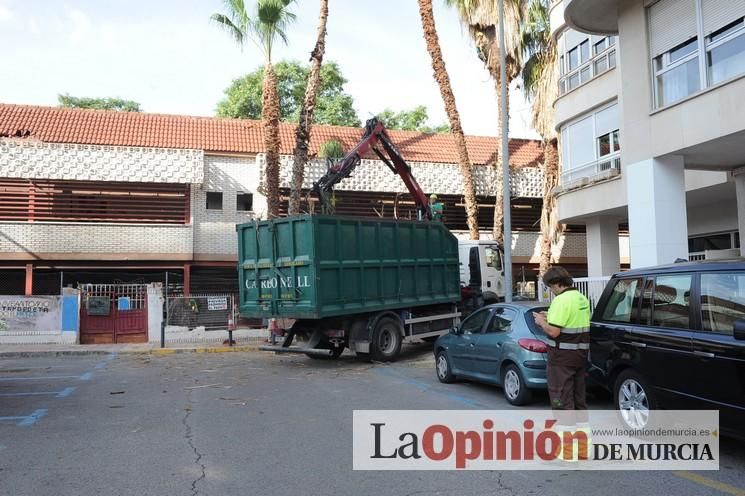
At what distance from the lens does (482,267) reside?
1678cm

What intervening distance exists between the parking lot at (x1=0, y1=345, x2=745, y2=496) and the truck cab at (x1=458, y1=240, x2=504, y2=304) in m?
4.64

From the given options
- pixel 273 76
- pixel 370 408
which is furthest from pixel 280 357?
pixel 273 76

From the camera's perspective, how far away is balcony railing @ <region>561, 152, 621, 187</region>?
15.4 meters

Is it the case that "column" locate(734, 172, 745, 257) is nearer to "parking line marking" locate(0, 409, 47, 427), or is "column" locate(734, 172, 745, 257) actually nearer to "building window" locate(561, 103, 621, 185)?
"building window" locate(561, 103, 621, 185)

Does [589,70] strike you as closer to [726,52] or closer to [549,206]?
[549,206]

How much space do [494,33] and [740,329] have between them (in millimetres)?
18744

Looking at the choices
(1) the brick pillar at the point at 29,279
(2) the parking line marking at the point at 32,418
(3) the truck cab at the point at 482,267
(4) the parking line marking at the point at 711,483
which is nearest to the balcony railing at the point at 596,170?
(3) the truck cab at the point at 482,267

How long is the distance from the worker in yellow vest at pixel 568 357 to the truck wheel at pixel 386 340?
7512 millimetres

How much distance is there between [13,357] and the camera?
16.5m

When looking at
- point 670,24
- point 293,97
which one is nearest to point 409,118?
point 293,97

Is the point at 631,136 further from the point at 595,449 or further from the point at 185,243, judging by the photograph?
the point at 185,243

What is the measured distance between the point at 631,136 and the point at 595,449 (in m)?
7.24

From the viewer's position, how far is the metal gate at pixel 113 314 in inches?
767

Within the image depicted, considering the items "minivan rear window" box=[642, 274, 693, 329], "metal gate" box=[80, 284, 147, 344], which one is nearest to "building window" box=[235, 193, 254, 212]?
"metal gate" box=[80, 284, 147, 344]
